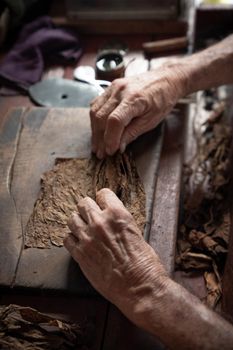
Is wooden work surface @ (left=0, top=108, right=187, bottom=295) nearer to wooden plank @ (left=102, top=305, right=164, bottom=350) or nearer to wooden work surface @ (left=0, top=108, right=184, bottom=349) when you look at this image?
wooden work surface @ (left=0, top=108, right=184, bottom=349)

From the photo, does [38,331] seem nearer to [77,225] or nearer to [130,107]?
[77,225]

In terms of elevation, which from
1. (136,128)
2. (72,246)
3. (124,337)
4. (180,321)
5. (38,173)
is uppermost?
(136,128)

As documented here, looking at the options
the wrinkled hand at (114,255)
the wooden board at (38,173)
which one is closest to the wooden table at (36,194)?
the wooden board at (38,173)

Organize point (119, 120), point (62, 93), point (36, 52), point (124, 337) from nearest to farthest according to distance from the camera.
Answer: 1. point (124, 337)
2. point (119, 120)
3. point (62, 93)
4. point (36, 52)

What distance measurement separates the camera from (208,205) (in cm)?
182

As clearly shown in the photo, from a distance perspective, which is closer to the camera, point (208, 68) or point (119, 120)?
point (119, 120)

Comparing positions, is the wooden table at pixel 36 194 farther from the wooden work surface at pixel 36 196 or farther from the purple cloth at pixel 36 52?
the purple cloth at pixel 36 52

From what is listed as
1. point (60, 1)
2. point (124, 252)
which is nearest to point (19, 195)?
point (124, 252)

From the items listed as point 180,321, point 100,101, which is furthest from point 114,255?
point 100,101

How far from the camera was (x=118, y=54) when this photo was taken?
1.91 meters

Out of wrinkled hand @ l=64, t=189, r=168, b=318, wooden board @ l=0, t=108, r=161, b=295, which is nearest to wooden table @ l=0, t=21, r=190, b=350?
wooden board @ l=0, t=108, r=161, b=295

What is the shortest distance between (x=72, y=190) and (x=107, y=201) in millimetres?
256

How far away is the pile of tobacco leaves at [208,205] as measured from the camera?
1534mm

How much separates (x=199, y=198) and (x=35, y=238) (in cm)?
80
